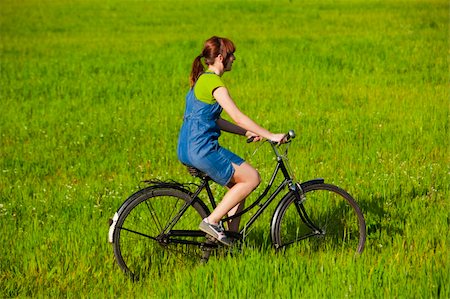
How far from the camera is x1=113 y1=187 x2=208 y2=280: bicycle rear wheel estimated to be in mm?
6812

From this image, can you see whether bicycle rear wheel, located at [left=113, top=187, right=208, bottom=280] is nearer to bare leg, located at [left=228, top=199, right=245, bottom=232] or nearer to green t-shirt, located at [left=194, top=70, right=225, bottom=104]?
bare leg, located at [left=228, top=199, right=245, bottom=232]

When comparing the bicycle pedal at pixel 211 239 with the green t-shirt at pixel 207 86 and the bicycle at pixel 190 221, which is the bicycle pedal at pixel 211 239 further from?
the green t-shirt at pixel 207 86

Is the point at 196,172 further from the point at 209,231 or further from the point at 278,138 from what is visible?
the point at 278,138

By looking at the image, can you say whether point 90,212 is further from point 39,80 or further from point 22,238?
point 39,80

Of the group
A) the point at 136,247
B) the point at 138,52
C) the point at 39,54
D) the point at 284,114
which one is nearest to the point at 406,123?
the point at 284,114

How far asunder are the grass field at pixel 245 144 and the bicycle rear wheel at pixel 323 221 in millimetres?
194

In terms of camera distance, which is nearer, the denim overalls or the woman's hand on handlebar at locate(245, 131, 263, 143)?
the denim overalls

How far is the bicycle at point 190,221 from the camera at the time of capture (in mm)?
6844

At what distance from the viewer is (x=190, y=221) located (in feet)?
24.7

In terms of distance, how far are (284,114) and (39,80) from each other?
285 inches

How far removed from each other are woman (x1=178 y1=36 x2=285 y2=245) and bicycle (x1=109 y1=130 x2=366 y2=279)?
0.16 m

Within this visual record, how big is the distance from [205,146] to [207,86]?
0.50 meters

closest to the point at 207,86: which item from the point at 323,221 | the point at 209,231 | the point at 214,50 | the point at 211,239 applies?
the point at 214,50

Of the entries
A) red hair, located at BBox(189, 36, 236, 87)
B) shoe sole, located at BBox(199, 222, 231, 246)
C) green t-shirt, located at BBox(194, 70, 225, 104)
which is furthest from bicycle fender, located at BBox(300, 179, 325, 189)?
red hair, located at BBox(189, 36, 236, 87)
